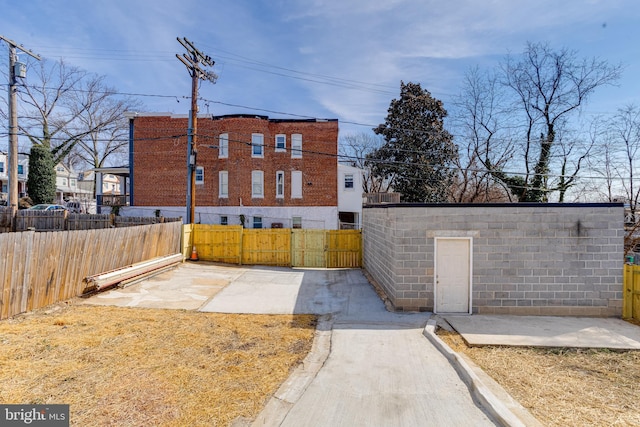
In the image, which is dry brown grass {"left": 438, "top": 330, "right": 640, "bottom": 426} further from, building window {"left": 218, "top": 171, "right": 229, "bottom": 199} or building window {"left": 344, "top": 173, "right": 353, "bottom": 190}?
building window {"left": 218, "top": 171, "right": 229, "bottom": 199}

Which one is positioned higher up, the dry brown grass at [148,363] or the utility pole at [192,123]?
the utility pole at [192,123]

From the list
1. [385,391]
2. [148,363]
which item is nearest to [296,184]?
[148,363]

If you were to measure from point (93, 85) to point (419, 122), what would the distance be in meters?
34.3

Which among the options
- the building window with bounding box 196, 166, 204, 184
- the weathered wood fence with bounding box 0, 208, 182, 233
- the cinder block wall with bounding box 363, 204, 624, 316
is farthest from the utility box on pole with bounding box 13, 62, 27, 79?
the cinder block wall with bounding box 363, 204, 624, 316

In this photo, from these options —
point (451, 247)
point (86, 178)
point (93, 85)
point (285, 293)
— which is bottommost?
point (285, 293)

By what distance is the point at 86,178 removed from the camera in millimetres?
66500

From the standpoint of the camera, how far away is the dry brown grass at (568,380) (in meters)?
4.08

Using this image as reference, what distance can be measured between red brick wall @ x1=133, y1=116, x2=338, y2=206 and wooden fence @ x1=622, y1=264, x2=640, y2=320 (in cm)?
1827

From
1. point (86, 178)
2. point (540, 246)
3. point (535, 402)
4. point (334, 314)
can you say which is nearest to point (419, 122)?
point (540, 246)

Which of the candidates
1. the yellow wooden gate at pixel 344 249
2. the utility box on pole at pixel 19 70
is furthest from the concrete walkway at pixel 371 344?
the utility box on pole at pixel 19 70

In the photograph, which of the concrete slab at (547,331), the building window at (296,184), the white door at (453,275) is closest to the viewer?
the concrete slab at (547,331)

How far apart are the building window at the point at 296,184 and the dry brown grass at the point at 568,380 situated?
64.3ft

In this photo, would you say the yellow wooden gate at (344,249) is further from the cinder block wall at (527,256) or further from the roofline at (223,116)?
the roofline at (223,116)

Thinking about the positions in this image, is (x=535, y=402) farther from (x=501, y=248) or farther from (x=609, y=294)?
(x=609, y=294)
